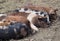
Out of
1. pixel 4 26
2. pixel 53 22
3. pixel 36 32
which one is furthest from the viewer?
pixel 53 22

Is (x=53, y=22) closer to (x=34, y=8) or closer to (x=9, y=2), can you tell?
(x=34, y=8)

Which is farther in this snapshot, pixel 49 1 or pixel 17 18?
pixel 49 1

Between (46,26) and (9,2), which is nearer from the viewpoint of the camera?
(46,26)

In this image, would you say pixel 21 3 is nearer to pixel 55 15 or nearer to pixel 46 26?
pixel 55 15

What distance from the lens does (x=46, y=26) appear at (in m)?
6.02

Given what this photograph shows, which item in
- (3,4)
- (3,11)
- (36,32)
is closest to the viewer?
(36,32)

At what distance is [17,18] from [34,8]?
99cm

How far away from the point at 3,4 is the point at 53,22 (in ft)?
6.66

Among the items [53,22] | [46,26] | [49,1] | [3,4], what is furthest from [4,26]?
[49,1]

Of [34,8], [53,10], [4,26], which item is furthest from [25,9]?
[4,26]

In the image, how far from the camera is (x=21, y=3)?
803 cm

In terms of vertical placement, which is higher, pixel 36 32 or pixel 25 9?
pixel 25 9

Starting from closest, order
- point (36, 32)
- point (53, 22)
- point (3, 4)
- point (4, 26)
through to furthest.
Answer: point (4, 26)
point (36, 32)
point (53, 22)
point (3, 4)

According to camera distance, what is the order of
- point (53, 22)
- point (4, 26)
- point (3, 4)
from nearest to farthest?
1. point (4, 26)
2. point (53, 22)
3. point (3, 4)
